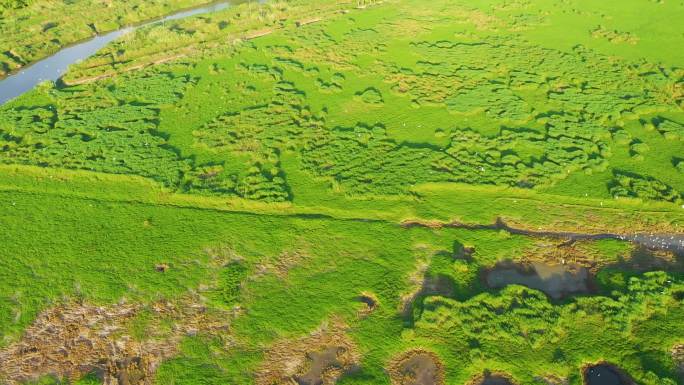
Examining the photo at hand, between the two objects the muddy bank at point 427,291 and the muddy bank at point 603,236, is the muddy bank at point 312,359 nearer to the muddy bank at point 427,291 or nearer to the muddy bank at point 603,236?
the muddy bank at point 427,291

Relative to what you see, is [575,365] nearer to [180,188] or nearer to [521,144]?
[521,144]

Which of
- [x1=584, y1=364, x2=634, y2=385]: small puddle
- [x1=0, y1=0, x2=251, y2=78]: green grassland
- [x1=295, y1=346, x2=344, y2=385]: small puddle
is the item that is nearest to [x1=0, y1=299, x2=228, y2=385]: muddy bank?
[x1=295, y1=346, x2=344, y2=385]: small puddle

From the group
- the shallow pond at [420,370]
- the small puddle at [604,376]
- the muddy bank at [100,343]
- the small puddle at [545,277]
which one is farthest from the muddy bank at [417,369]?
the muddy bank at [100,343]

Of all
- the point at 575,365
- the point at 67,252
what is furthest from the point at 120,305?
the point at 575,365

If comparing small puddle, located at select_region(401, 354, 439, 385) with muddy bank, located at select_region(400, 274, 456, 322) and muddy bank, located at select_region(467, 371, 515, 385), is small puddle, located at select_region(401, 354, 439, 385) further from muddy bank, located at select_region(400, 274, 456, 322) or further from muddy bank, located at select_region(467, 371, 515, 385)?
A: muddy bank, located at select_region(400, 274, 456, 322)

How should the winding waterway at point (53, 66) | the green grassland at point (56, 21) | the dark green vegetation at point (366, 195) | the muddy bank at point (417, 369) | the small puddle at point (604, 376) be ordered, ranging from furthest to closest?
1. the green grassland at point (56, 21)
2. the winding waterway at point (53, 66)
3. the dark green vegetation at point (366, 195)
4. the muddy bank at point (417, 369)
5. the small puddle at point (604, 376)

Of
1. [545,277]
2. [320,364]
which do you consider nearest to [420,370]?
[320,364]

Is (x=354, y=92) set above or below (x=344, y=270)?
above
